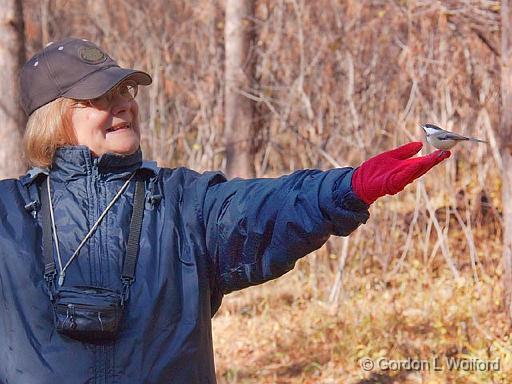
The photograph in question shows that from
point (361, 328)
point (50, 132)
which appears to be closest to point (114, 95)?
point (50, 132)

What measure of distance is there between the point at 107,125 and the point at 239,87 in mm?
5457

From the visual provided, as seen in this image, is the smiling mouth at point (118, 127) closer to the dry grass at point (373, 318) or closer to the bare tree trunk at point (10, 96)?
the bare tree trunk at point (10, 96)

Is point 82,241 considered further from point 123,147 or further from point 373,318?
point 373,318

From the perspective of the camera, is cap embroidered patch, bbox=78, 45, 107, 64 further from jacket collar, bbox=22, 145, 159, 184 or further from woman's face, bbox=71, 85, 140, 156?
jacket collar, bbox=22, 145, 159, 184

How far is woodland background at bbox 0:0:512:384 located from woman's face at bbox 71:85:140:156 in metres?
2.27

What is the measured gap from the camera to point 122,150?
218 centimetres

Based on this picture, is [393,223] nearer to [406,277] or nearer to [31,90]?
[406,277]

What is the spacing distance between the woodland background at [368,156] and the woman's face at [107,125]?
7.44ft

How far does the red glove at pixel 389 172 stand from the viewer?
5.93 feet

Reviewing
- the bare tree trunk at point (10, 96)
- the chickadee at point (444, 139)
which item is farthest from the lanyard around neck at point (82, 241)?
the bare tree trunk at point (10, 96)

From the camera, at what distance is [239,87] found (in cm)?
761

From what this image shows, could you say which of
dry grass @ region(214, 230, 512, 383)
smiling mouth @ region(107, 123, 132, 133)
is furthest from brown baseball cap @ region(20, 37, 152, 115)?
dry grass @ region(214, 230, 512, 383)

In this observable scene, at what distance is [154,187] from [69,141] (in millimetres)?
276

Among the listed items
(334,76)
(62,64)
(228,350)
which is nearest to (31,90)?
(62,64)
